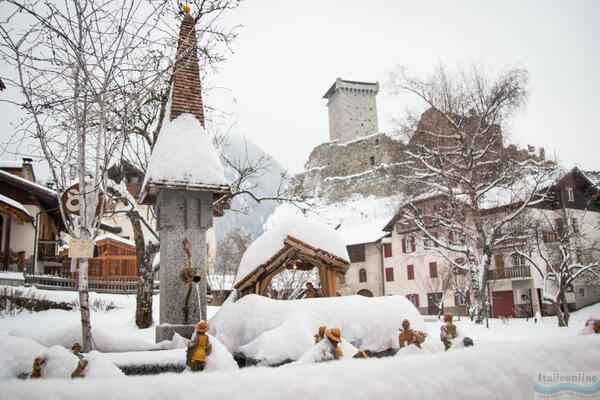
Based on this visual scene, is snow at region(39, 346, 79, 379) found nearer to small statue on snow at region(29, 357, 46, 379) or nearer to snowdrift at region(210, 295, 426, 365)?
small statue on snow at region(29, 357, 46, 379)

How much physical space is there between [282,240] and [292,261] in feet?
1.94

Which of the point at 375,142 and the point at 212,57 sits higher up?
the point at 375,142

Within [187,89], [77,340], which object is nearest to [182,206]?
[187,89]

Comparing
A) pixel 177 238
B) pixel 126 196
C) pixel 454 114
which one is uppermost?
pixel 454 114

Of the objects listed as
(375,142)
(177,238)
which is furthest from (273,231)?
(375,142)

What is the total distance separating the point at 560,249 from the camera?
71.1 feet

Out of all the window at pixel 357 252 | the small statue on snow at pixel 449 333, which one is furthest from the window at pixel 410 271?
the small statue on snow at pixel 449 333

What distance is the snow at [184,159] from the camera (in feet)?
24.7

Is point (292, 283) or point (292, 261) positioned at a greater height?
point (292, 261)

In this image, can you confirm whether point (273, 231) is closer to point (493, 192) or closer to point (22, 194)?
point (22, 194)

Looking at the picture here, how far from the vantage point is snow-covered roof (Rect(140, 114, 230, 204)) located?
24.6 ft

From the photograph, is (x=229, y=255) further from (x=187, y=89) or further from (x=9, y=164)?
(x=187, y=89)

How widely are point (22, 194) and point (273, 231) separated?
2099cm

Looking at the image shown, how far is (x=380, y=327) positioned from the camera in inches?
258
